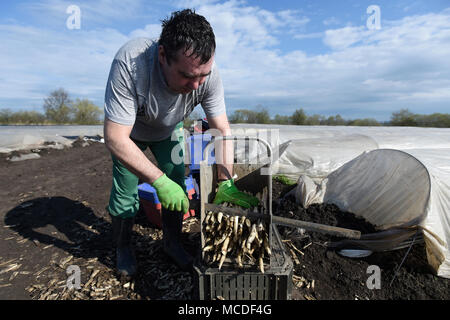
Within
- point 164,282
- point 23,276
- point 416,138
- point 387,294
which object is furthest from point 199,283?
point 416,138

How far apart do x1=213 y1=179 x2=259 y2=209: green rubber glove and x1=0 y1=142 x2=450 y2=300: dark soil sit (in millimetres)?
760

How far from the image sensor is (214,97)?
7.17 ft

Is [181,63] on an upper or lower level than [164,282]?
upper

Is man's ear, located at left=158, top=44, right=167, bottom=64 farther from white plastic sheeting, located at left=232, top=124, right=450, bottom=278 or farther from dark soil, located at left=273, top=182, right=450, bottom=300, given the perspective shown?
white plastic sheeting, located at left=232, top=124, right=450, bottom=278

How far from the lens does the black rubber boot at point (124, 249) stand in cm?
244

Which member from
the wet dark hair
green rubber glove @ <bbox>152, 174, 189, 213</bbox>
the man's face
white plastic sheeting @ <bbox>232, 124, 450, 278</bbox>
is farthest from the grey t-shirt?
white plastic sheeting @ <bbox>232, 124, 450, 278</bbox>

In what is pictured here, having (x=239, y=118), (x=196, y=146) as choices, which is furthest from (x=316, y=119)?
(x=196, y=146)

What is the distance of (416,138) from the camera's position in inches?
272

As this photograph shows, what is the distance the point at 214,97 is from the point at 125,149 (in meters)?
0.85

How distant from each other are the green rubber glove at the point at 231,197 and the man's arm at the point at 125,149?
1.87 ft
